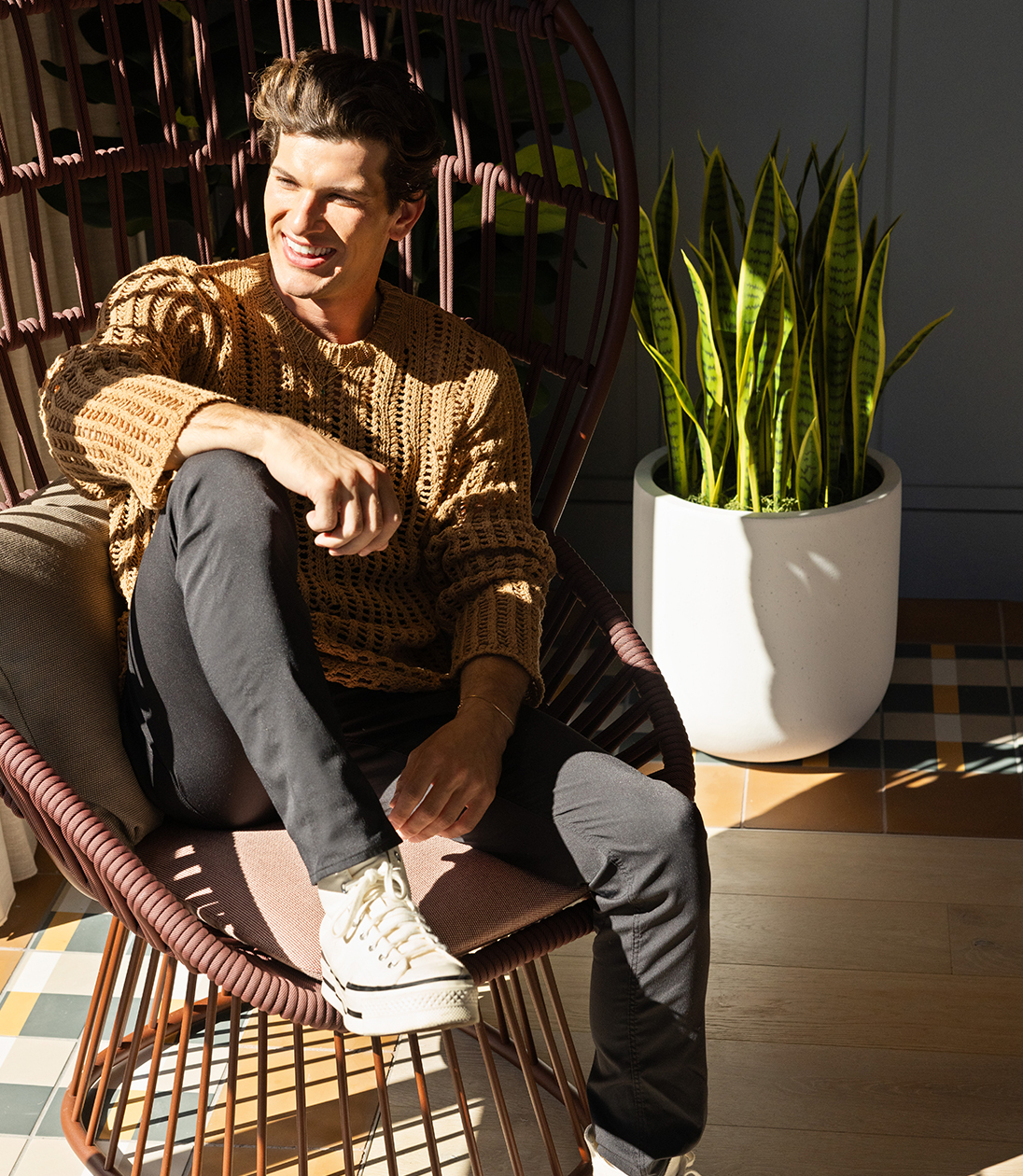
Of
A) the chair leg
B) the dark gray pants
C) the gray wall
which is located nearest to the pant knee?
the dark gray pants

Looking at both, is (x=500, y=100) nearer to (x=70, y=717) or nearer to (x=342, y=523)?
(x=342, y=523)

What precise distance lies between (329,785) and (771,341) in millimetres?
1426

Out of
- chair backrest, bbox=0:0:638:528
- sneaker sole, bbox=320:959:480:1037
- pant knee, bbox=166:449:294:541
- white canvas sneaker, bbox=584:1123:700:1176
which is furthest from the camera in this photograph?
chair backrest, bbox=0:0:638:528

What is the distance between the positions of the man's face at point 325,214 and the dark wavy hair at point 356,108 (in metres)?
0.01

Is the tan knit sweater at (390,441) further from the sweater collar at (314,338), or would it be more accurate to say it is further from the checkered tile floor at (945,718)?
the checkered tile floor at (945,718)

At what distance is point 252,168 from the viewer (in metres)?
2.70

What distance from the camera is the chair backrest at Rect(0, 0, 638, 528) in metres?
1.79

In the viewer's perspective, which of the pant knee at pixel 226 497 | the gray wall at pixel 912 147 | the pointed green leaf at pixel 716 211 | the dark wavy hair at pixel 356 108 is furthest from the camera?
the gray wall at pixel 912 147

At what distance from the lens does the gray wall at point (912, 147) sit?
2.79 meters

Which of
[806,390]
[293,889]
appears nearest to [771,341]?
[806,390]

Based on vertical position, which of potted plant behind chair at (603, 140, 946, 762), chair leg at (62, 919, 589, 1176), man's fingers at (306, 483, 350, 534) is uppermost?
man's fingers at (306, 483, 350, 534)

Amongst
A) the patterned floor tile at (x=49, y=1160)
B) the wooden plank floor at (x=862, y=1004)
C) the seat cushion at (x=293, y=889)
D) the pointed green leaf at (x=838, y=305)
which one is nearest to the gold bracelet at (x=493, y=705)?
the seat cushion at (x=293, y=889)

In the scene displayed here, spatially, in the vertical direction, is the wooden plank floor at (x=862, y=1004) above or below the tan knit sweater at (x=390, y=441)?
below

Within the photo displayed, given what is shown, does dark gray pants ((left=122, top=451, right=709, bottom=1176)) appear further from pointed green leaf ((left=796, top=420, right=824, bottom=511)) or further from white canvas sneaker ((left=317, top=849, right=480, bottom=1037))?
pointed green leaf ((left=796, top=420, right=824, bottom=511))
